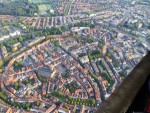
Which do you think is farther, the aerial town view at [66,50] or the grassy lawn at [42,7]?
the grassy lawn at [42,7]

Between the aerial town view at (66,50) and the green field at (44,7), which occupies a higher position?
the aerial town view at (66,50)

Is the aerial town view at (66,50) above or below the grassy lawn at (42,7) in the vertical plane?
above

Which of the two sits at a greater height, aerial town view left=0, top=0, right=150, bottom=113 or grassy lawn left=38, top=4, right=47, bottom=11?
aerial town view left=0, top=0, right=150, bottom=113

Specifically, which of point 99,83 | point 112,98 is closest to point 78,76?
point 99,83

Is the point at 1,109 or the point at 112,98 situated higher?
the point at 112,98

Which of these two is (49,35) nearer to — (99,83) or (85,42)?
(85,42)

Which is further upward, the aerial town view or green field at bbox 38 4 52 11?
the aerial town view

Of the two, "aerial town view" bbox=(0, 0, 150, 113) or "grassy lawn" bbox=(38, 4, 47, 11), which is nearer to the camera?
"aerial town view" bbox=(0, 0, 150, 113)

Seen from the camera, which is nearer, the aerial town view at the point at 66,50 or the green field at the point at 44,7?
the aerial town view at the point at 66,50
